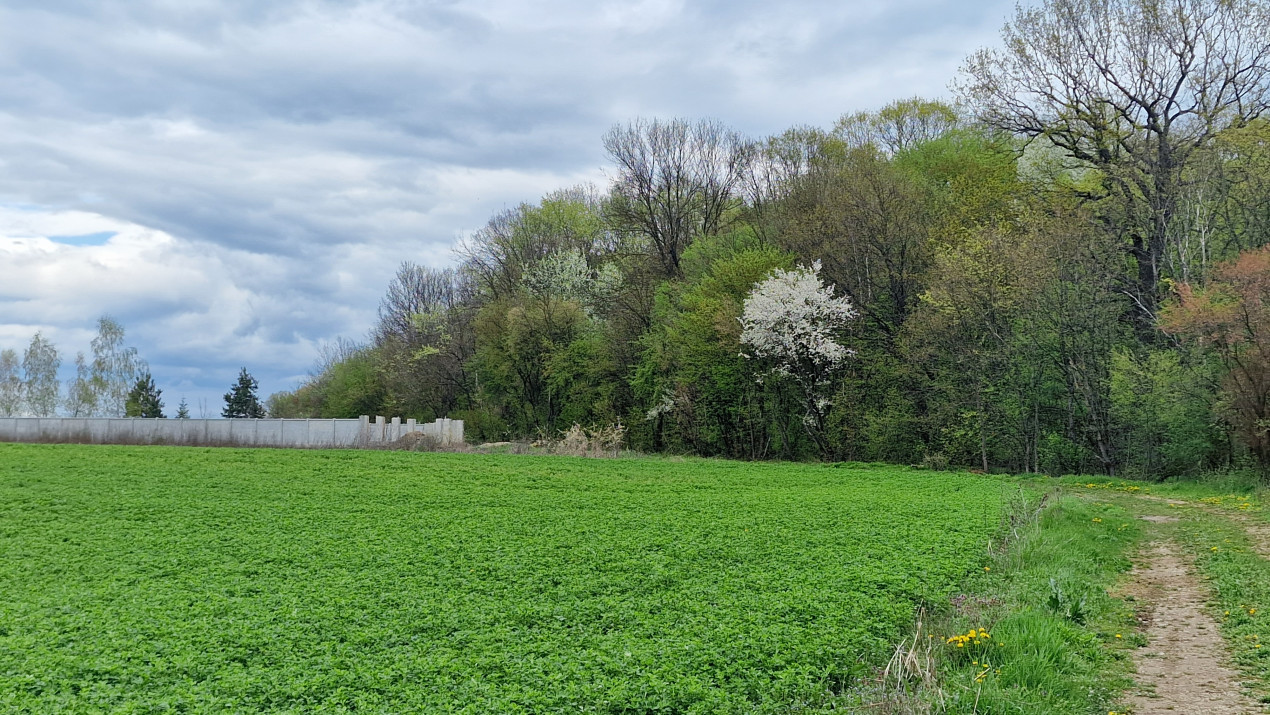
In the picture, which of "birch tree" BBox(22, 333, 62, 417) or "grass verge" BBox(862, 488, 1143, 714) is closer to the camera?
"grass verge" BBox(862, 488, 1143, 714)

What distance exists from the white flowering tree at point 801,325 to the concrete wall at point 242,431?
1264 cm

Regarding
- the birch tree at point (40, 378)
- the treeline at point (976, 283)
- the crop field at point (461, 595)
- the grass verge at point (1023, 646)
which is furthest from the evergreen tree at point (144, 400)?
the grass verge at point (1023, 646)

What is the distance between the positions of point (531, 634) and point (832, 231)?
24.1 m

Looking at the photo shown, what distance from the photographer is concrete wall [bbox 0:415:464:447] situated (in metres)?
32.3

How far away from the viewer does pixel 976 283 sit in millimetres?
22875

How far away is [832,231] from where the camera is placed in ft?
93.1

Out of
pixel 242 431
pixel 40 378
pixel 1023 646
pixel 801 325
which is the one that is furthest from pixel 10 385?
pixel 1023 646

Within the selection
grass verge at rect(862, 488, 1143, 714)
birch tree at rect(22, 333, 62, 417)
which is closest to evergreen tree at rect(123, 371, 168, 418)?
birch tree at rect(22, 333, 62, 417)

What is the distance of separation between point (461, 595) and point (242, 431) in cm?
3070

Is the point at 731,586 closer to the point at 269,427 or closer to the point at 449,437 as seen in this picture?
the point at 449,437

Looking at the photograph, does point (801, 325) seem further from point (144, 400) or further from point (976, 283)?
point (144, 400)

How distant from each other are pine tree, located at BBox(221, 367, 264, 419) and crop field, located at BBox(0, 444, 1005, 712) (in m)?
48.2

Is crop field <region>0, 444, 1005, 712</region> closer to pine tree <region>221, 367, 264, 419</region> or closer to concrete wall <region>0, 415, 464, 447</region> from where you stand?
concrete wall <region>0, 415, 464, 447</region>

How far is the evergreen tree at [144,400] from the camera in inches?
2226
